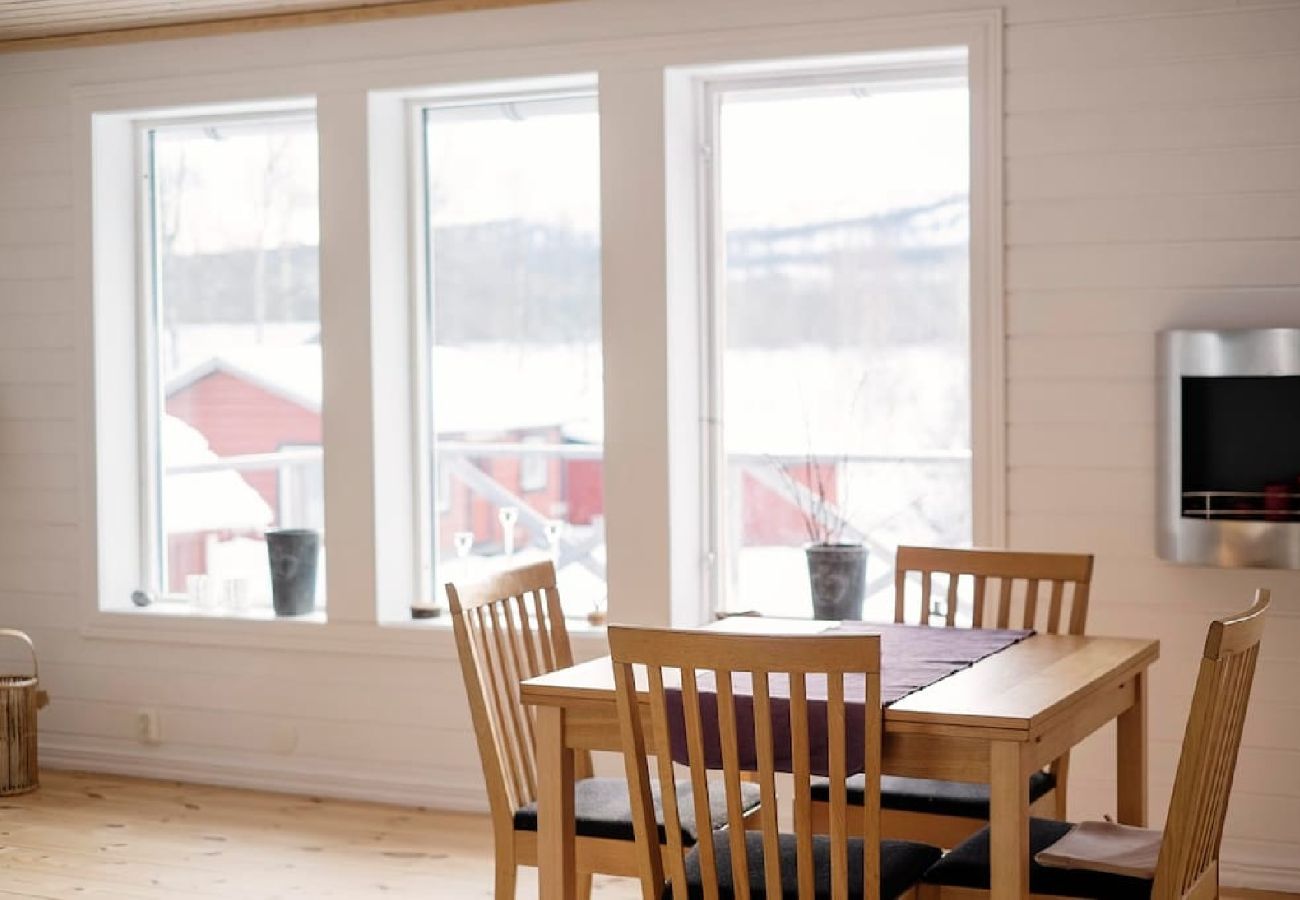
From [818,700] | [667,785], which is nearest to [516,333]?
[818,700]

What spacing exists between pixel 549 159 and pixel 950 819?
2.82 meters

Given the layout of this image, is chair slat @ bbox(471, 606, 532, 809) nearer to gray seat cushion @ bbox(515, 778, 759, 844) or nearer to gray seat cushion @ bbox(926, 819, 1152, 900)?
gray seat cushion @ bbox(515, 778, 759, 844)

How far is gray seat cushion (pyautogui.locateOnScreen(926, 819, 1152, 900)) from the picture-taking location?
113 inches

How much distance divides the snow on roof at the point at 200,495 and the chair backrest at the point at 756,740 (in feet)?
11.0

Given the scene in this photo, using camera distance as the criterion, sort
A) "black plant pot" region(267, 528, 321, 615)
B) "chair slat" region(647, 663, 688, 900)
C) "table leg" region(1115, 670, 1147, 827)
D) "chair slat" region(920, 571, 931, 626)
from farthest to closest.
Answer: "black plant pot" region(267, 528, 321, 615) → "chair slat" region(920, 571, 931, 626) → "table leg" region(1115, 670, 1147, 827) → "chair slat" region(647, 663, 688, 900)

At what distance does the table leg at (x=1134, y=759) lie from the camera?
3.58m

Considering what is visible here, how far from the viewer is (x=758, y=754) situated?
276 centimetres

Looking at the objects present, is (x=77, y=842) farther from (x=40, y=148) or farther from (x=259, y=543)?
(x=40, y=148)

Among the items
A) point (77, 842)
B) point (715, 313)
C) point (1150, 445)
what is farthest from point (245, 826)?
point (1150, 445)

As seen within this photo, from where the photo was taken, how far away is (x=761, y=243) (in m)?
5.25

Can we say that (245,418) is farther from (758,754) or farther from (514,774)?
(758,754)

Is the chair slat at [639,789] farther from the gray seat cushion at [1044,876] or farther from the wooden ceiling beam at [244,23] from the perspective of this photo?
the wooden ceiling beam at [244,23]

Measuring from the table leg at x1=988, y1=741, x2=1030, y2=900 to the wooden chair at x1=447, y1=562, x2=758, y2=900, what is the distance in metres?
0.58

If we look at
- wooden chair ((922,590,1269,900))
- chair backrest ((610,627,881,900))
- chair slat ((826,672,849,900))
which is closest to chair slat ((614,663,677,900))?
chair backrest ((610,627,881,900))
